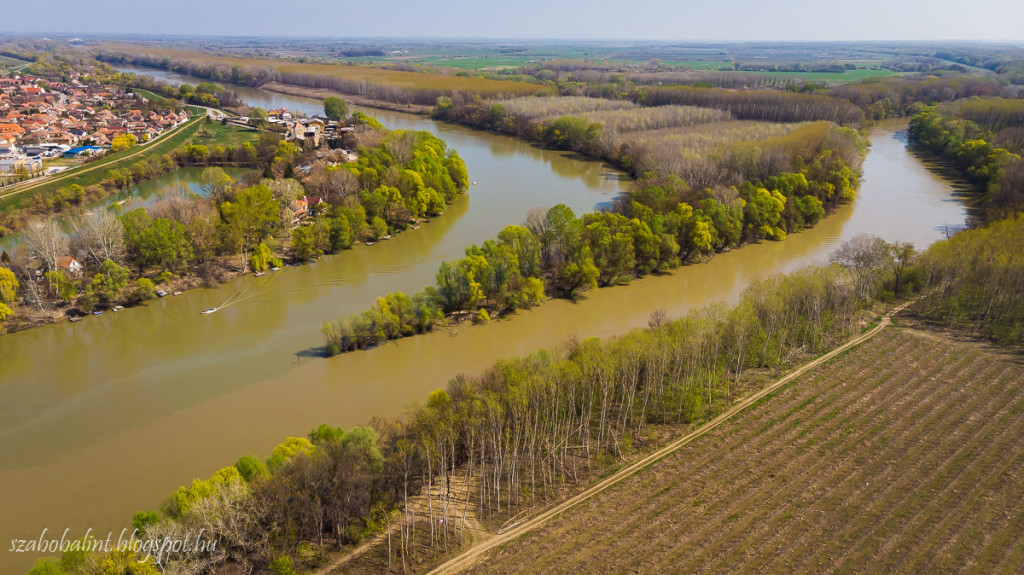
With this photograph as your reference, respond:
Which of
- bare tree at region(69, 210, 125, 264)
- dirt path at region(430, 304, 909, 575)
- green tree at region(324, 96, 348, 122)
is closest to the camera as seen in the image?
dirt path at region(430, 304, 909, 575)

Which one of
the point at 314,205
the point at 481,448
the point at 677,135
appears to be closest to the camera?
the point at 481,448

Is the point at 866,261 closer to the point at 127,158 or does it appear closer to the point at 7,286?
the point at 7,286

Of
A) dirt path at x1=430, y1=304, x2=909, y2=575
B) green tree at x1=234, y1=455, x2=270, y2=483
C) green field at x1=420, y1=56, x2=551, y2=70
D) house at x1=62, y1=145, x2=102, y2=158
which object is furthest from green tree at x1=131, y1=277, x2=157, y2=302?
green field at x1=420, y1=56, x2=551, y2=70

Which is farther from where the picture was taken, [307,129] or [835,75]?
[835,75]

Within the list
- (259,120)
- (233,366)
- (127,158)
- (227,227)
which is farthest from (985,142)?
(127,158)

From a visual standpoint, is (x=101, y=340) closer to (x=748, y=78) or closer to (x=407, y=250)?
(x=407, y=250)

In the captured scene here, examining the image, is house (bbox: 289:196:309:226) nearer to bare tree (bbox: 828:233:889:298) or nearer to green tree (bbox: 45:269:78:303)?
green tree (bbox: 45:269:78:303)

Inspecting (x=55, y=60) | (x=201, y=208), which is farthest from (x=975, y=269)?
(x=55, y=60)

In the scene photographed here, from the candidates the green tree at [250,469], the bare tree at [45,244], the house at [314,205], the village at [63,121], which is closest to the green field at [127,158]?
the village at [63,121]
